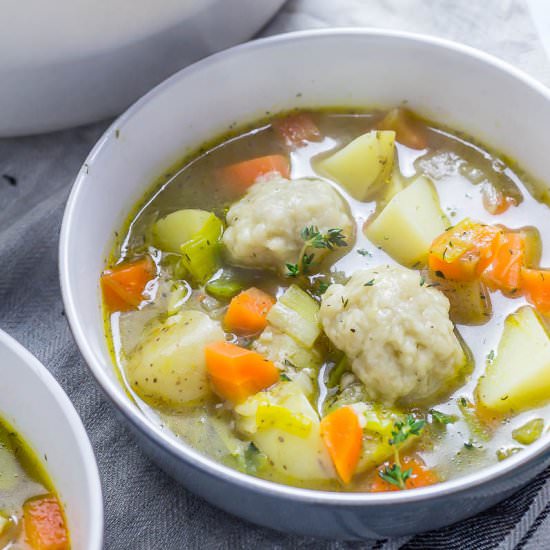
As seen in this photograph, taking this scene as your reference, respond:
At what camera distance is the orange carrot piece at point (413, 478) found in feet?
8.95

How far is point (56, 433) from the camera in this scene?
2750 millimetres

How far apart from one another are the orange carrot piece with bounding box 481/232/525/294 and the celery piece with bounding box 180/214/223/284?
87 cm

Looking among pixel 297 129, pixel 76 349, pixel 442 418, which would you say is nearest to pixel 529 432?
pixel 442 418

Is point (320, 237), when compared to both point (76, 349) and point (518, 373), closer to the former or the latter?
point (518, 373)

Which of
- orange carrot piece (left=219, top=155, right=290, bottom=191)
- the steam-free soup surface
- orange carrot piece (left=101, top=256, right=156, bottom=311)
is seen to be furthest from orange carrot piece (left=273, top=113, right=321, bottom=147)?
orange carrot piece (left=101, top=256, right=156, bottom=311)

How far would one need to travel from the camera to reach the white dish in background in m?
3.18

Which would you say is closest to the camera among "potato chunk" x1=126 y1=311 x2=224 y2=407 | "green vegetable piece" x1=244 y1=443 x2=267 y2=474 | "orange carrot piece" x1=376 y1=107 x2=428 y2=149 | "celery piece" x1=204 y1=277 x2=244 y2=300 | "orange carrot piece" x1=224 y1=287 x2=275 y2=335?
"green vegetable piece" x1=244 y1=443 x2=267 y2=474

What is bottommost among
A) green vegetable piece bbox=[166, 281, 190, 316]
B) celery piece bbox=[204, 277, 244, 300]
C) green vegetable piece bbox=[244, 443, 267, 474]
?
green vegetable piece bbox=[244, 443, 267, 474]

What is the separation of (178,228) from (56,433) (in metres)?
0.85

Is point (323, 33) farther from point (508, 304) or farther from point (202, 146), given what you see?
point (508, 304)

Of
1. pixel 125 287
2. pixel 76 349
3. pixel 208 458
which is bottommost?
pixel 76 349

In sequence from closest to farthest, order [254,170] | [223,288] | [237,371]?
[237,371] → [223,288] → [254,170]

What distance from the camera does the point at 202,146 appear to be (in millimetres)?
3598

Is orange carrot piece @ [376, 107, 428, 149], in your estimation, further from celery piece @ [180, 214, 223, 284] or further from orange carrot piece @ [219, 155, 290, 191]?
celery piece @ [180, 214, 223, 284]
